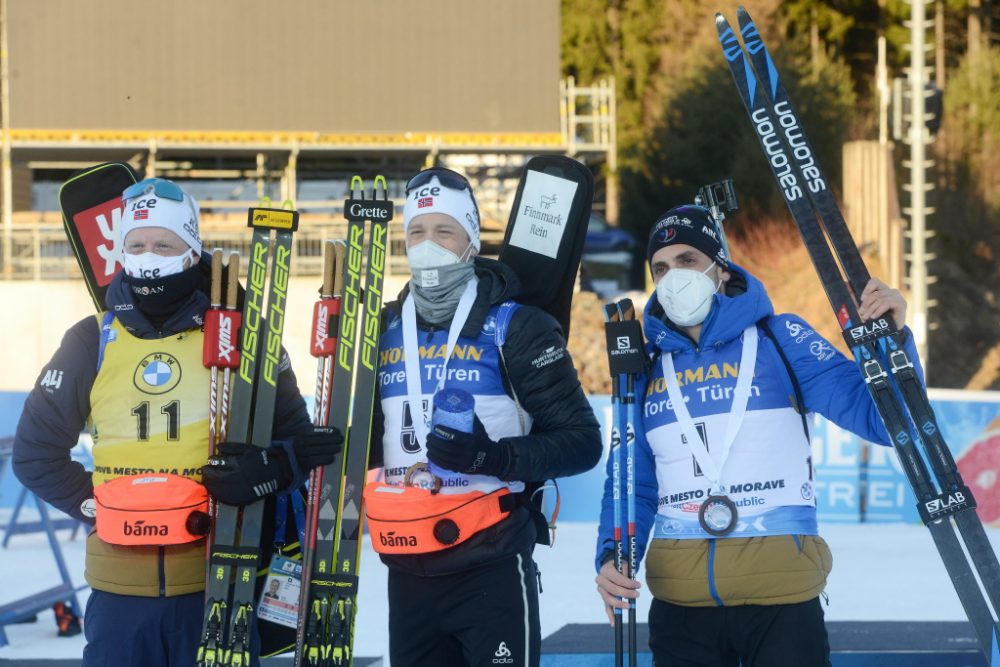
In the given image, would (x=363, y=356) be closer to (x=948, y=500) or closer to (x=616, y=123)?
(x=948, y=500)

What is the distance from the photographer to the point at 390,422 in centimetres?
329

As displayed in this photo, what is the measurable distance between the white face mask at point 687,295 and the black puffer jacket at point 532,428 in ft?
0.98

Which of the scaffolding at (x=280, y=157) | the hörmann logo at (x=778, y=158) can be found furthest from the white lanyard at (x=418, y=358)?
the scaffolding at (x=280, y=157)

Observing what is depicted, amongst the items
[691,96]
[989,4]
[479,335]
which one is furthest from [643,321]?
[989,4]

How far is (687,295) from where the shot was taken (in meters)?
3.25

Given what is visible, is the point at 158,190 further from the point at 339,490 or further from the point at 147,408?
the point at 339,490

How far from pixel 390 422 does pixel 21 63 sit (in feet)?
75.2

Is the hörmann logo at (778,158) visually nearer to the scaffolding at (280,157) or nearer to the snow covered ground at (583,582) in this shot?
the snow covered ground at (583,582)

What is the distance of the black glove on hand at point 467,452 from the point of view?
9.80ft

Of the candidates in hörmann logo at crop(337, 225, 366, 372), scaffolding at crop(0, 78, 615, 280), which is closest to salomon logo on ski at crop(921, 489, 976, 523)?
hörmann logo at crop(337, 225, 366, 372)

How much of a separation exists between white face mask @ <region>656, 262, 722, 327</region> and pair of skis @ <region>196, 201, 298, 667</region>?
3.49 ft

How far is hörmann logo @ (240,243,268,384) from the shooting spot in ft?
11.2

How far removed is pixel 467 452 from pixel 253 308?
34.3 inches

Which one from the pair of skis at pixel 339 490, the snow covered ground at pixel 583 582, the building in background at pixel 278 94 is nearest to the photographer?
the pair of skis at pixel 339 490
